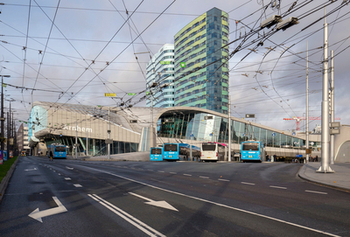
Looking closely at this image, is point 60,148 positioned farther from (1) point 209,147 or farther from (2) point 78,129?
(1) point 209,147

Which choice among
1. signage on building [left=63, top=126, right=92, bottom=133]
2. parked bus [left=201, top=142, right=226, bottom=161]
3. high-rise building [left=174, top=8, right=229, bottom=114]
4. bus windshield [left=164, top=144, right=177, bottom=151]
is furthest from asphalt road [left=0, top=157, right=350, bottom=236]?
high-rise building [left=174, top=8, right=229, bottom=114]

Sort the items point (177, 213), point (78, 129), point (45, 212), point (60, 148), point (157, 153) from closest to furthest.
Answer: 1. point (177, 213)
2. point (45, 212)
3. point (157, 153)
4. point (60, 148)
5. point (78, 129)

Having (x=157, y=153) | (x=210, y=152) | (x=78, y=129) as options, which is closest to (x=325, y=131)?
(x=210, y=152)

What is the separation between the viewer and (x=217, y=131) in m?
72.0

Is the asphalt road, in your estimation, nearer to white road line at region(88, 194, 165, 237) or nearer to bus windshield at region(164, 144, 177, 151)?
white road line at region(88, 194, 165, 237)

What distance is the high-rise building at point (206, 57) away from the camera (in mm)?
108625

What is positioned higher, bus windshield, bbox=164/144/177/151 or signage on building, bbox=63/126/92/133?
signage on building, bbox=63/126/92/133

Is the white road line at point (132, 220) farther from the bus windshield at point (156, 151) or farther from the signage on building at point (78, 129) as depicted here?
the signage on building at point (78, 129)

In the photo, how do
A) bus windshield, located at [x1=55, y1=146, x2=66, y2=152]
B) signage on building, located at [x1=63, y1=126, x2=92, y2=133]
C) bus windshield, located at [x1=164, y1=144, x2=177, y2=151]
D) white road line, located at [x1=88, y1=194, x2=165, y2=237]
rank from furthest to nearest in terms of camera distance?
signage on building, located at [x1=63, y1=126, x2=92, y2=133]
bus windshield, located at [x1=55, y1=146, x2=66, y2=152]
bus windshield, located at [x1=164, y1=144, x2=177, y2=151]
white road line, located at [x1=88, y1=194, x2=165, y2=237]

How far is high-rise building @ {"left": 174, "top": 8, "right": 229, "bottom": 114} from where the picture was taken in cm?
10862

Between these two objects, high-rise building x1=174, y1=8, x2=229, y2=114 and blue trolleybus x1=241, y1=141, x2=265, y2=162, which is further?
high-rise building x1=174, y1=8, x2=229, y2=114

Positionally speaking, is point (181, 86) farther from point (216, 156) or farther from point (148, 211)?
point (148, 211)

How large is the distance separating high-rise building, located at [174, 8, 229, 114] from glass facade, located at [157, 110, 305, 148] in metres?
29.1

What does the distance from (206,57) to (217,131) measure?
47739 mm
